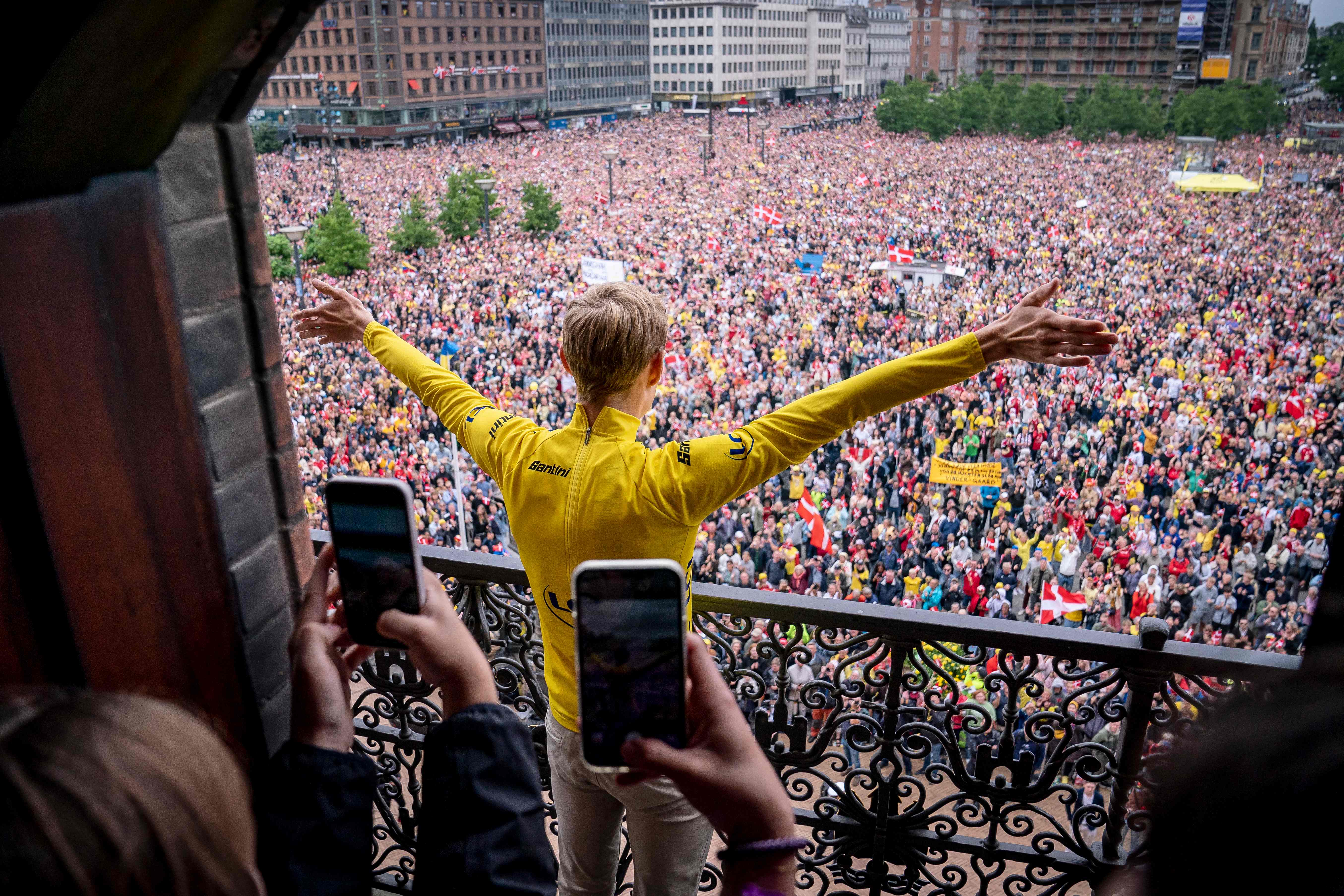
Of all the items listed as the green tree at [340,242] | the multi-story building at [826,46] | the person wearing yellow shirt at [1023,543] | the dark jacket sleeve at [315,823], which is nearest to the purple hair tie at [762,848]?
the dark jacket sleeve at [315,823]

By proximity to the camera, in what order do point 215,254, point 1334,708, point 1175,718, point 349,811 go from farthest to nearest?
point 1175,718 < point 215,254 < point 349,811 < point 1334,708

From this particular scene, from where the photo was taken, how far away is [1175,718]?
2.57 metres

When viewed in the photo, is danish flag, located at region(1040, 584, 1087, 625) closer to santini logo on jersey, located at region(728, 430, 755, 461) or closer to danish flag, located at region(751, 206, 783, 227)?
santini logo on jersey, located at region(728, 430, 755, 461)

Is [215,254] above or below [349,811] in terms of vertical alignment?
above

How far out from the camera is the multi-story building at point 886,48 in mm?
84250

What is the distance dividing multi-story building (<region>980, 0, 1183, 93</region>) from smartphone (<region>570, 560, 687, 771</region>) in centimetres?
4840

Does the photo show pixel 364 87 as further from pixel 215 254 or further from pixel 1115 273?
pixel 215 254

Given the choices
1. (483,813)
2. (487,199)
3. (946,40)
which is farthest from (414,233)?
(946,40)

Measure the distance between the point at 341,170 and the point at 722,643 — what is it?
41634 mm

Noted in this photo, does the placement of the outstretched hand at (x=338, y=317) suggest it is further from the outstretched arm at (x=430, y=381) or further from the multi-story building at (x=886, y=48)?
the multi-story building at (x=886, y=48)

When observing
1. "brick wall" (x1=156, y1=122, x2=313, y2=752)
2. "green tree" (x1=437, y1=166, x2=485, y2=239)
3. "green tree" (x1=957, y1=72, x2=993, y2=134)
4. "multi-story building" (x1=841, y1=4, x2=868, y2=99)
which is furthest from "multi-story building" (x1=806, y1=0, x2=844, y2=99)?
"brick wall" (x1=156, y1=122, x2=313, y2=752)

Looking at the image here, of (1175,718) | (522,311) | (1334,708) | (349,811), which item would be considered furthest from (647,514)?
(522,311)

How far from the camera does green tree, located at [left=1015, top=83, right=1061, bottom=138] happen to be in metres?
48.7

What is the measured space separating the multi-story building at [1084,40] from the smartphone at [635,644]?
159 feet
